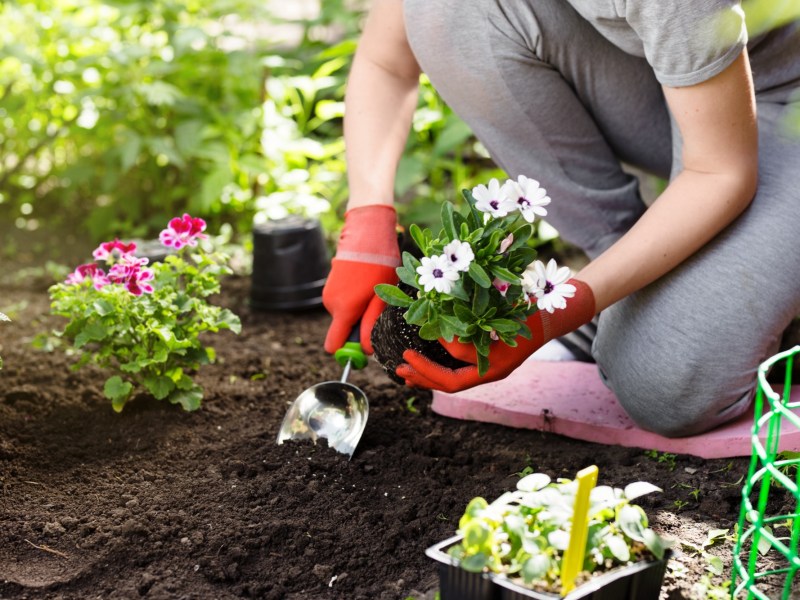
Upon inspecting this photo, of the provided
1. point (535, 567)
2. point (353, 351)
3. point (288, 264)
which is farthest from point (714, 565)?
point (288, 264)

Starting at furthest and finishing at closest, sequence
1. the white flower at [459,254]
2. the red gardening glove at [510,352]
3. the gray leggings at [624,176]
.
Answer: the gray leggings at [624,176] → the red gardening glove at [510,352] → the white flower at [459,254]

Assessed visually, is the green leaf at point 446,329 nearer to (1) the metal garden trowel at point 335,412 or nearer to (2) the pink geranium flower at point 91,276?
(1) the metal garden trowel at point 335,412

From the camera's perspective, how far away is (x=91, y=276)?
1915 mm

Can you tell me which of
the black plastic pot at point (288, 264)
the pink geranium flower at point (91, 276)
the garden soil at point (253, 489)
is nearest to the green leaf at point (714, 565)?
the garden soil at point (253, 489)

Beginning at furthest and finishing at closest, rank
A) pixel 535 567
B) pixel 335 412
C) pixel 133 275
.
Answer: pixel 335 412 < pixel 133 275 < pixel 535 567

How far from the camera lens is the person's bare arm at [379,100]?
199 centimetres

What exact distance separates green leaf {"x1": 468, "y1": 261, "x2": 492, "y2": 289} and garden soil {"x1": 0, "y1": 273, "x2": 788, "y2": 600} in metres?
0.46

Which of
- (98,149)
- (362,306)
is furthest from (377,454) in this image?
(98,149)

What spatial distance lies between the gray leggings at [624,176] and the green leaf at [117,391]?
92 cm

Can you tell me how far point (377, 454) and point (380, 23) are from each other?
3.04ft

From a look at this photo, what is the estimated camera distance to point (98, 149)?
344 cm

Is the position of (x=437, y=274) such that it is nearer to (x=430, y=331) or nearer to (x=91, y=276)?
(x=430, y=331)

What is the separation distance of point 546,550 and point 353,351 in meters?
0.75

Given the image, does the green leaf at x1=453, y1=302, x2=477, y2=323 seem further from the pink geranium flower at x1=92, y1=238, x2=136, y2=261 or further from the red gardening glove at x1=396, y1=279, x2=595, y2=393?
the pink geranium flower at x1=92, y1=238, x2=136, y2=261
